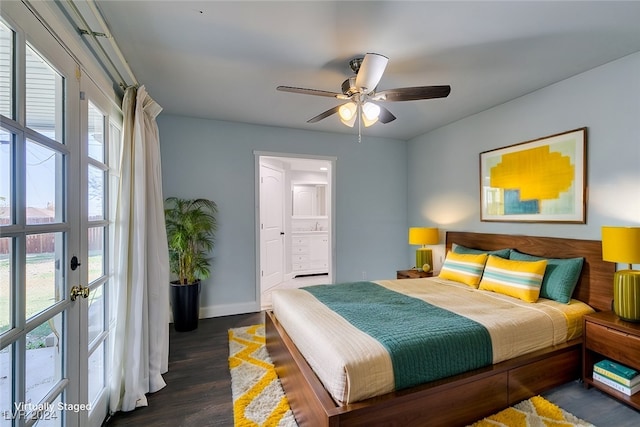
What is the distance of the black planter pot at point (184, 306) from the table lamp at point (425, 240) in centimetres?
285

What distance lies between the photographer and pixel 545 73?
2.53 m

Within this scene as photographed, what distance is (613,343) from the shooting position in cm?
196

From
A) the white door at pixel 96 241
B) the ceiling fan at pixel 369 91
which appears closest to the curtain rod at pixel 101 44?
the white door at pixel 96 241

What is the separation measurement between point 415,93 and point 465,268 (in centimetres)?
193

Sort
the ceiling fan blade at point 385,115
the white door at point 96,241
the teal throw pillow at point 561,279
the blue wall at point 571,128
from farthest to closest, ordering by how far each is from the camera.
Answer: the ceiling fan blade at point 385,115 → the teal throw pillow at point 561,279 → the blue wall at point 571,128 → the white door at point 96,241

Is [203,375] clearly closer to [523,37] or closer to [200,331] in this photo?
[200,331]

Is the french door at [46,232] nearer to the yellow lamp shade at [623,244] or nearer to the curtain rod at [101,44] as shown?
the curtain rod at [101,44]

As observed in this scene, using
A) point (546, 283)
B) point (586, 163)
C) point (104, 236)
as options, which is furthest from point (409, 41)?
point (104, 236)

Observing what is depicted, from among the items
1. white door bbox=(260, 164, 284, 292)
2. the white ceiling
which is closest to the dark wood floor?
white door bbox=(260, 164, 284, 292)

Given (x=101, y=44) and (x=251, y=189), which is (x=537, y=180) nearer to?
(x=251, y=189)

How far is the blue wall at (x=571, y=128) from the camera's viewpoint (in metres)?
2.24

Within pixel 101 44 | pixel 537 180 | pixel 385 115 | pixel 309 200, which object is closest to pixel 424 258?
pixel 537 180

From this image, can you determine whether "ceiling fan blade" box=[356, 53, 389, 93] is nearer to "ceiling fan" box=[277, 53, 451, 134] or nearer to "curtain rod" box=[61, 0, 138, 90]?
"ceiling fan" box=[277, 53, 451, 134]

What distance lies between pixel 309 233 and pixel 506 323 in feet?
15.1
